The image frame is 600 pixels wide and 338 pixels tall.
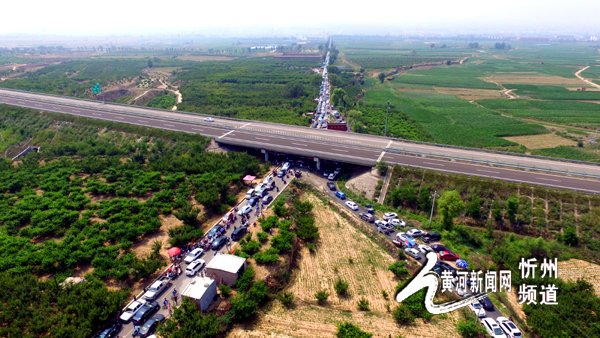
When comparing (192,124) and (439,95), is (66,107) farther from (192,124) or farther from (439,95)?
(439,95)

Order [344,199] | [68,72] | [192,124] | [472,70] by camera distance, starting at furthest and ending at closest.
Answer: [472,70], [68,72], [192,124], [344,199]

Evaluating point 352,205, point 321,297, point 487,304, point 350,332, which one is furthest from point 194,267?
point 487,304

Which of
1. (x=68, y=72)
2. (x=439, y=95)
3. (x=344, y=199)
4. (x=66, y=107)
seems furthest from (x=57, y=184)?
(x=68, y=72)

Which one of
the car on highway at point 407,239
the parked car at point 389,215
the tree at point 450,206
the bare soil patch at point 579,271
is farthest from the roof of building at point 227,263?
the bare soil patch at point 579,271

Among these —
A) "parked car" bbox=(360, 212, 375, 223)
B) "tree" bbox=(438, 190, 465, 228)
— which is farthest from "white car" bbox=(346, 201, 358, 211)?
"tree" bbox=(438, 190, 465, 228)

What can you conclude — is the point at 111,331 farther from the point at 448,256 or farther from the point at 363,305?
the point at 448,256

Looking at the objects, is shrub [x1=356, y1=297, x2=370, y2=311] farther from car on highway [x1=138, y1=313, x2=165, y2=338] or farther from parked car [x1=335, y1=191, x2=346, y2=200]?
parked car [x1=335, y1=191, x2=346, y2=200]

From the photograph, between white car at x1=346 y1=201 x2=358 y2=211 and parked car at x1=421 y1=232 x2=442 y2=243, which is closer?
parked car at x1=421 y1=232 x2=442 y2=243
